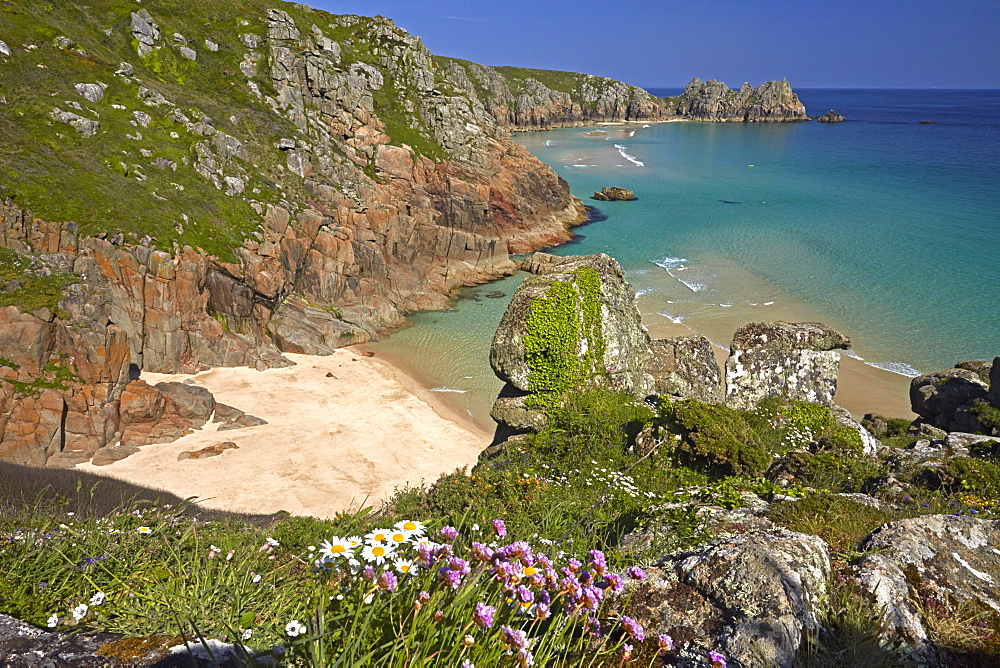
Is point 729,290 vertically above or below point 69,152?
below

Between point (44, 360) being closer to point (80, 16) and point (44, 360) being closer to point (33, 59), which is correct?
point (33, 59)

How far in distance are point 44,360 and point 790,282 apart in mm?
44884

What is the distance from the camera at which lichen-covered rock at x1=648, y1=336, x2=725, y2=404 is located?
47.4 ft

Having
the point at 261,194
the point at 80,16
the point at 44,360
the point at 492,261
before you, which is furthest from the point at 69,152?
the point at 492,261

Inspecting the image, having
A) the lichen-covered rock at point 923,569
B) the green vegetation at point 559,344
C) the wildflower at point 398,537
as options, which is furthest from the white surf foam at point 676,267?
the wildflower at point 398,537

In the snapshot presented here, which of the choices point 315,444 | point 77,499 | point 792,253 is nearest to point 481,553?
point 77,499

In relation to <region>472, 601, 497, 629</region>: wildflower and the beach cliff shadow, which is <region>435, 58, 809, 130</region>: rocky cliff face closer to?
the beach cliff shadow

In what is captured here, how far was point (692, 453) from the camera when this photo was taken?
955 centimetres

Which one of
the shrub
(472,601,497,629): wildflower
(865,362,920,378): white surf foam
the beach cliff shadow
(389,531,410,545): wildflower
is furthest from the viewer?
(865,362,920,378): white surf foam

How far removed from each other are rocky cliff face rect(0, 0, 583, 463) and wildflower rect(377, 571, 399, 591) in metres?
22.6

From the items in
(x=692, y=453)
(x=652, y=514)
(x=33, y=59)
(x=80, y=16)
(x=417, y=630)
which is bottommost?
(x=692, y=453)

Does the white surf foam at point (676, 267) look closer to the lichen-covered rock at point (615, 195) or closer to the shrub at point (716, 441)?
the lichen-covered rock at point (615, 195)

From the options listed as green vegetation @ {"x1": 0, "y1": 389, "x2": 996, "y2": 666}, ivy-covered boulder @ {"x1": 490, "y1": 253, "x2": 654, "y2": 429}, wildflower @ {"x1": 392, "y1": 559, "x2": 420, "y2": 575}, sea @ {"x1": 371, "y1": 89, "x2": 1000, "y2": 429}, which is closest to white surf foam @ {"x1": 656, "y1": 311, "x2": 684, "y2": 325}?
sea @ {"x1": 371, "y1": 89, "x2": 1000, "y2": 429}

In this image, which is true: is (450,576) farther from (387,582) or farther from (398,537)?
(398,537)
